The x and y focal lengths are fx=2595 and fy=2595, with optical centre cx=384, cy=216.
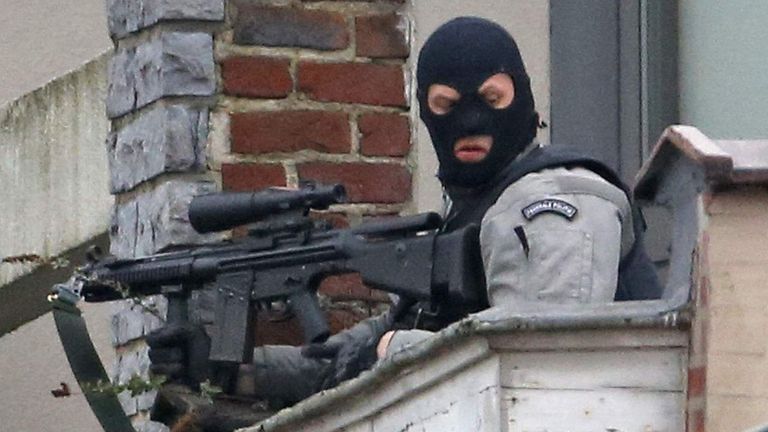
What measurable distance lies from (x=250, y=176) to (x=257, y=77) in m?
0.19

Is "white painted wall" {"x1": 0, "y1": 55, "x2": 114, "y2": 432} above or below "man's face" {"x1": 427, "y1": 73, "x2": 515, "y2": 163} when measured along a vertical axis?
below

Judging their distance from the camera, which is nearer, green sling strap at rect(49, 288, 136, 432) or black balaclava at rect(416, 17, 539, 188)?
black balaclava at rect(416, 17, 539, 188)

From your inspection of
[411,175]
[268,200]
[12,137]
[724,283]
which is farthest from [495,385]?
[12,137]

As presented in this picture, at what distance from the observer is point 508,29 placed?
251 inches

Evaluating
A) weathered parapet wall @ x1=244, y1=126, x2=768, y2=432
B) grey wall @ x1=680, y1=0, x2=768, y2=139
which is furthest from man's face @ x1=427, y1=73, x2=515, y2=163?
grey wall @ x1=680, y1=0, x2=768, y2=139

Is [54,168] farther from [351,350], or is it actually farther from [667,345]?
[667,345]

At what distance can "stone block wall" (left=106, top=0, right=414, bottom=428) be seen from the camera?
4.75 metres

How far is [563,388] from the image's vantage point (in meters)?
2.87

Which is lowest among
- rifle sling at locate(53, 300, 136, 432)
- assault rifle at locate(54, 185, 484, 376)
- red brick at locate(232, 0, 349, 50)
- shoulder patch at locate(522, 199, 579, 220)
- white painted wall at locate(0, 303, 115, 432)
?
white painted wall at locate(0, 303, 115, 432)

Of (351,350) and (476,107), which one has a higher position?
(476,107)

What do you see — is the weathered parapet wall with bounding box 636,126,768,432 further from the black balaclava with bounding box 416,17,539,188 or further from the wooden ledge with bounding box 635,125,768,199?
the black balaclava with bounding box 416,17,539,188

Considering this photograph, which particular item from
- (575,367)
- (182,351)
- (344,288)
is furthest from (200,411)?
(575,367)

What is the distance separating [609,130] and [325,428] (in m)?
2.91

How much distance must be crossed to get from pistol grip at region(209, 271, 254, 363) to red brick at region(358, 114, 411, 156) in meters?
0.58
